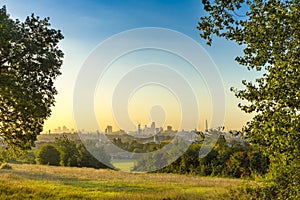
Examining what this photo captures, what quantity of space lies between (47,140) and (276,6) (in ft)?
206

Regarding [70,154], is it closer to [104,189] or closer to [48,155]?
[48,155]

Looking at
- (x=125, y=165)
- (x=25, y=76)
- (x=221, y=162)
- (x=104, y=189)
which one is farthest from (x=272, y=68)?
(x=125, y=165)

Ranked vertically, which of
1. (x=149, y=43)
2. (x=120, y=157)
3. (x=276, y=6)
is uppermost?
(x=149, y=43)

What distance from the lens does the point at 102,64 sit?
34.0 m

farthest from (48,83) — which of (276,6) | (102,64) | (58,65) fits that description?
(102,64)

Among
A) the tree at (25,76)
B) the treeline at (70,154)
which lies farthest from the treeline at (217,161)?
the tree at (25,76)

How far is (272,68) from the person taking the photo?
34.1 ft

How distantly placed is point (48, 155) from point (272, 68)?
56.4m

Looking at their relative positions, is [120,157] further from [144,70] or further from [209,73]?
[209,73]

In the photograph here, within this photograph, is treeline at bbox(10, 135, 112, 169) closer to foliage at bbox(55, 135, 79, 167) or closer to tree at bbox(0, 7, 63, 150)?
foliage at bbox(55, 135, 79, 167)

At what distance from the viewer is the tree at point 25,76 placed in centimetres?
1616

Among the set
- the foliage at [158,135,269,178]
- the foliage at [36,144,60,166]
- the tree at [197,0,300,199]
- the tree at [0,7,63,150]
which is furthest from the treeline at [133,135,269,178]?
the tree at [197,0,300,199]

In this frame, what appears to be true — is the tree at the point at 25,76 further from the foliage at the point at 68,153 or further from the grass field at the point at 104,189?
the foliage at the point at 68,153

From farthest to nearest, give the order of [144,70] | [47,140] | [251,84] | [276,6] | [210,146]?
[47,140] < [210,146] < [144,70] < [251,84] < [276,6]
